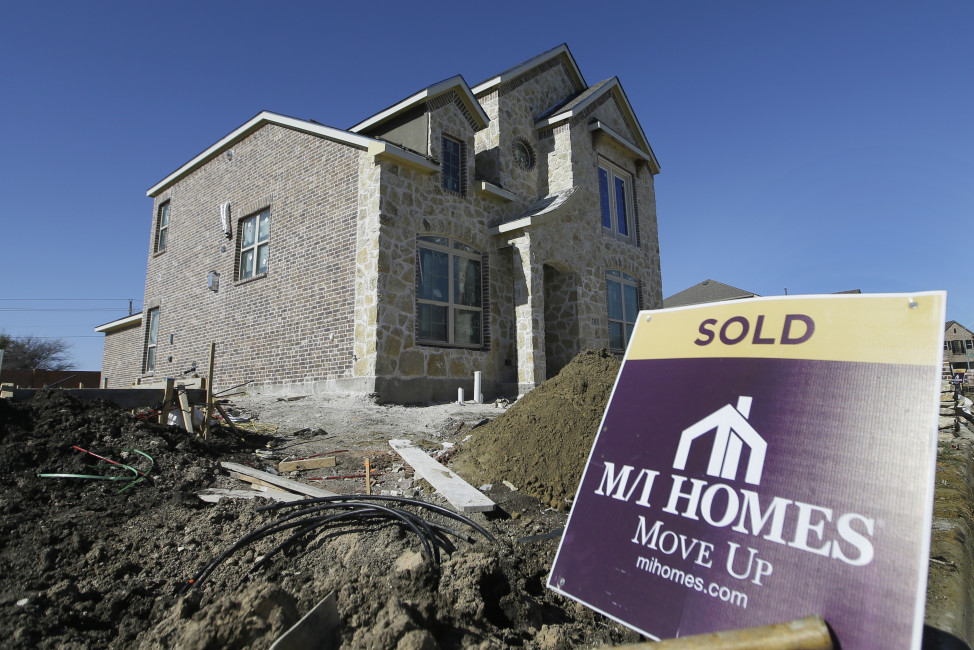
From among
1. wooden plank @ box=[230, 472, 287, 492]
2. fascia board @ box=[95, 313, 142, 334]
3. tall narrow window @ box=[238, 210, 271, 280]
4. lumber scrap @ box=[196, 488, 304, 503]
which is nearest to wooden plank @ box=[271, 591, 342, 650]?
lumber scrap @ box=[196, 488, 304, 503]

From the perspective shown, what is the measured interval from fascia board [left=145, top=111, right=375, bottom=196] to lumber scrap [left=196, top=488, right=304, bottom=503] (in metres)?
7.44

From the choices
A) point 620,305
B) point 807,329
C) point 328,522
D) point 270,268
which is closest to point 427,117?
point 270,268

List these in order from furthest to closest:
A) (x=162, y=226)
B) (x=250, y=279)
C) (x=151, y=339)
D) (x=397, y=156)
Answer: (x=162, y=226)
(x=151, y=339)
(x=250, y=279)
(x=397, y=156)

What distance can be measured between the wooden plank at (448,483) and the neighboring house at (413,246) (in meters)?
4.06

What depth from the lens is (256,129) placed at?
13336 millimetres

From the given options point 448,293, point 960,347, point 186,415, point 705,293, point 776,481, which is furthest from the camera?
point 960,347

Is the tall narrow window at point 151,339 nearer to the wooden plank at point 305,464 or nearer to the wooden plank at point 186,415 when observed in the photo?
the wooden plank at point 186,415

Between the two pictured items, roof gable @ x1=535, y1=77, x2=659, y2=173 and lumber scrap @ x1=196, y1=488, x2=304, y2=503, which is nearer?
lumber scrap @ x1=196, y1=488, x2=304, y2=503

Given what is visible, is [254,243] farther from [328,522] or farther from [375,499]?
[328,522]

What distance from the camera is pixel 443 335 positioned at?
11031 millimetres

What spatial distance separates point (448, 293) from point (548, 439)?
255 inches

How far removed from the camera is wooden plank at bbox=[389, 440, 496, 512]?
13.1 feet

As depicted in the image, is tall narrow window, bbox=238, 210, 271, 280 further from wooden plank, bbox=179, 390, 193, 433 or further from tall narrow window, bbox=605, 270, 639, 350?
tall narrow window, bbox=605, 270, 639, 350

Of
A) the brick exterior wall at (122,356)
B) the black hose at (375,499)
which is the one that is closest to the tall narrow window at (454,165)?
the black hose at (375,499)
